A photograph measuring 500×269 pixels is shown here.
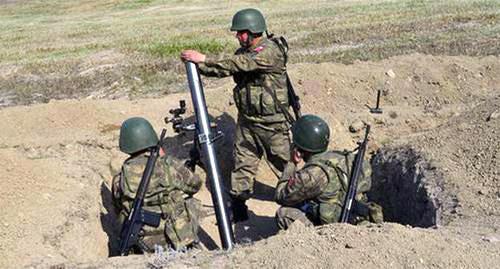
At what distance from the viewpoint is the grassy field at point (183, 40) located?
1402 centimetres

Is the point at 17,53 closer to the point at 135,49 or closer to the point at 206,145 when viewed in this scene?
the point at 135,49

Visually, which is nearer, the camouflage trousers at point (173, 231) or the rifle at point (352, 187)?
the rifle at point (352, 187)

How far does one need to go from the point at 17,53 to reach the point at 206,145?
13.7 metres

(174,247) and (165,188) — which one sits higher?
(165,188)

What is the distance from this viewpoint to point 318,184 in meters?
6.16

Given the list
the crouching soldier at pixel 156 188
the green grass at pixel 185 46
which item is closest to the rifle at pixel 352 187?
the crouching soldier at pixel 156 188

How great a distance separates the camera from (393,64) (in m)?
11.8

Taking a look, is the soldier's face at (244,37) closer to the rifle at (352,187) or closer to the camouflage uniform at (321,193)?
the camouflage uniform at (321,193)

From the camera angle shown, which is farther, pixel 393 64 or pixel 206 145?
pixel 393 64

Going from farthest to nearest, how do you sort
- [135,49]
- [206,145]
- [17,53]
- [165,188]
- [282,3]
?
1. [282,3]
2. [17,53]
3. [135,49]
4. [206,145]
5. [165,188]

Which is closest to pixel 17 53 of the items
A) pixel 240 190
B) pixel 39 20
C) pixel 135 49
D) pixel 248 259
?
pixel 135 49

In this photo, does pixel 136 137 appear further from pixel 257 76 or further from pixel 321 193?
pixel 257 76

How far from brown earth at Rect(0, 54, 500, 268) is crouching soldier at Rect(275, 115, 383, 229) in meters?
0.58

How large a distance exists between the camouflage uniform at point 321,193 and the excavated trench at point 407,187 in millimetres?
708
